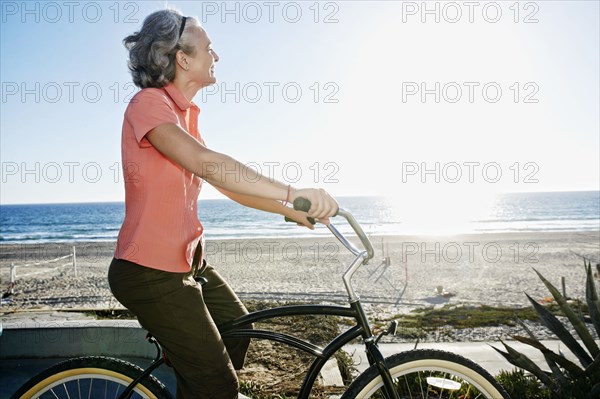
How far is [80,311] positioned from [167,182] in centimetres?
A: 524

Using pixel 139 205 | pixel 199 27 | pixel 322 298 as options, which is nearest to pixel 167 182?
pixel 139 205

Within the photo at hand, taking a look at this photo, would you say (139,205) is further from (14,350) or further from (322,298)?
(322,298)

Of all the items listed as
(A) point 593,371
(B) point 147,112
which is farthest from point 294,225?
(B) point 147,112

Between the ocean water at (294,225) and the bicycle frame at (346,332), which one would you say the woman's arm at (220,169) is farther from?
the ocean water at (294,225)

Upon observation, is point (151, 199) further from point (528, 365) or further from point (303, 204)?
point (528, 365)

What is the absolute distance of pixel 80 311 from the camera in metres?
6.42

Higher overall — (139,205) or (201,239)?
(139,205)

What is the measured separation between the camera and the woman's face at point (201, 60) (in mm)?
2064

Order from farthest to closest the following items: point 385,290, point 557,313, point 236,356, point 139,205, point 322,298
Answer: point 385,290, point 322,298, point 557,313, point 236,356, point 139,205

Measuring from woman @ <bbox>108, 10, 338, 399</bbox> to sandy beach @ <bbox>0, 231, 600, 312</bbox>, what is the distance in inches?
256

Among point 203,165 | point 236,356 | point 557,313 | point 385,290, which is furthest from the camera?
point 385,290

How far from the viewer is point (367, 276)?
16.0 meters

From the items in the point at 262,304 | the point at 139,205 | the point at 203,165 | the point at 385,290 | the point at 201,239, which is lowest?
the point at 385,290

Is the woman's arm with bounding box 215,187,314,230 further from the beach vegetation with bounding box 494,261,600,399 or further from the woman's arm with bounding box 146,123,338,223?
the beach vegetation with bounding box 494,261,600,399
